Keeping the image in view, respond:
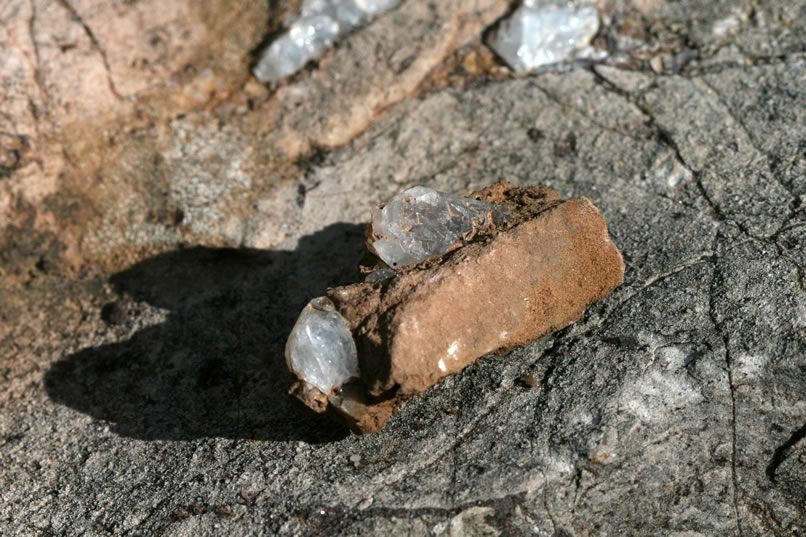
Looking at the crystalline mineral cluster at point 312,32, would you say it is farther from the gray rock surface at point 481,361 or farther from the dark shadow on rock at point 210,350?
the dark shadow on rock at point 210,350


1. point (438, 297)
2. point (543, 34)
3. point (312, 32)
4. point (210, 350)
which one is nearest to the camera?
point (438, 297)

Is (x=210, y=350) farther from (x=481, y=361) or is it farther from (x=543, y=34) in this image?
(x=543, y=34)

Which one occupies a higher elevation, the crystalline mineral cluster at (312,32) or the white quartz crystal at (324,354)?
the crystalline mineral cluster at (312,32)

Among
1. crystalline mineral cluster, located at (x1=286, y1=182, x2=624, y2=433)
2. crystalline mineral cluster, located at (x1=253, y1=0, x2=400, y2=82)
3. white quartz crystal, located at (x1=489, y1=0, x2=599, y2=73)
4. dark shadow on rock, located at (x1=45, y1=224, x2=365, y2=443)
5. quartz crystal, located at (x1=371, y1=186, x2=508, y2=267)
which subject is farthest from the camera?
crystalline mineral cluster, located at (x1=253, y1=0, x2=400, y2=82)

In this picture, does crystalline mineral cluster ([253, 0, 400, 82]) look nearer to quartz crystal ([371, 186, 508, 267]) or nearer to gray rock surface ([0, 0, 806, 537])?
gray rock surface ([0, 0, 806, 537])

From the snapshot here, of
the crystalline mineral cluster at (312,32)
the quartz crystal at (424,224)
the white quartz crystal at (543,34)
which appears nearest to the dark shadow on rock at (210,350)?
the quartz crystal at (424,224)

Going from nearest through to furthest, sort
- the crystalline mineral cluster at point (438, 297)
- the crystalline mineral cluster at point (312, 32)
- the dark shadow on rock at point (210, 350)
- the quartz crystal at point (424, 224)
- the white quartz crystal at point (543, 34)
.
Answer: the crystalline mineral cluster at point (438, 297) < the quartz crystal at point (424, 224) < the dark shadow on rock at point (210, 350) < the white quartz crystal at point (543, 34) < the crystalline mineral cluster at point (312, 32)

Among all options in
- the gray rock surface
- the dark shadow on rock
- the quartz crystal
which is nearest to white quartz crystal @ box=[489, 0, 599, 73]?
the gray rock surface

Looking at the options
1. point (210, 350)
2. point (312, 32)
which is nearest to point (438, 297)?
point (210, 350)
